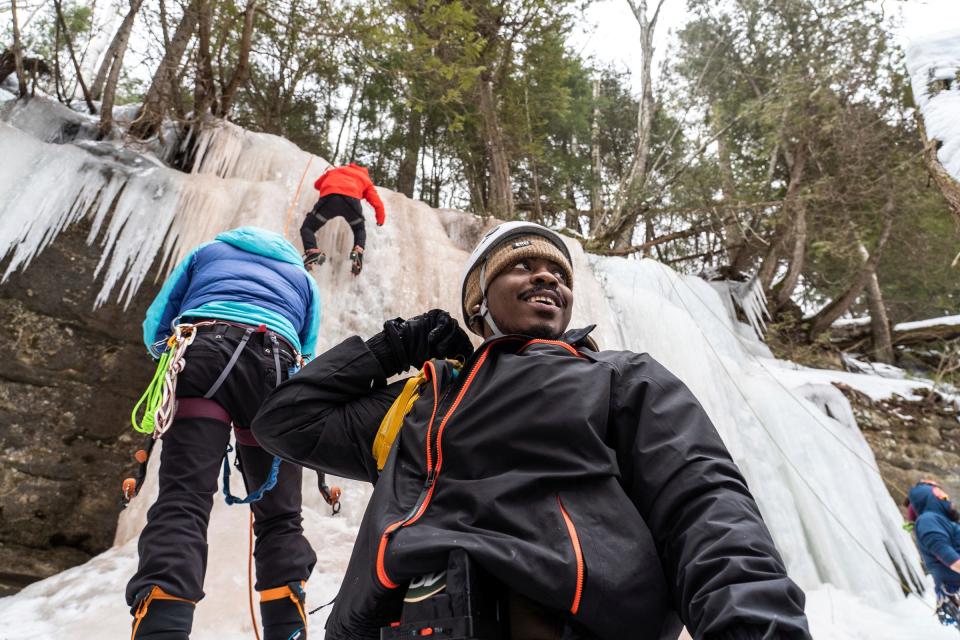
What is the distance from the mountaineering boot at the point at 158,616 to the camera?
4.87 ft

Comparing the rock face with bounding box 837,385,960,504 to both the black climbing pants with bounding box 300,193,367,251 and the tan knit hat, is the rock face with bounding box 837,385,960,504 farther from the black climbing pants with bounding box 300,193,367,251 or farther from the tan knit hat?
the tan knit hat

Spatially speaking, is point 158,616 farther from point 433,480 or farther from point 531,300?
point 531,300

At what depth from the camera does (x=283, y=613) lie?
1.78 meters

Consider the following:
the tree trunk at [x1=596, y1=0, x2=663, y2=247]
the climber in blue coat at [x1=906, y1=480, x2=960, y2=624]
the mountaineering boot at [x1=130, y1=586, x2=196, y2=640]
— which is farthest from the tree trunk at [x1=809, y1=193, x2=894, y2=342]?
the mountaineering boot at [x1=130, y1=586, x2=196, y2=640]

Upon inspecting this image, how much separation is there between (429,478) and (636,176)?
26.9ft

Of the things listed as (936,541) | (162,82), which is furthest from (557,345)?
(162,82)

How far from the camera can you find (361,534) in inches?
44.3

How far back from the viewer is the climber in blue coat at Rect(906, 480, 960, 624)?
13.6 feet

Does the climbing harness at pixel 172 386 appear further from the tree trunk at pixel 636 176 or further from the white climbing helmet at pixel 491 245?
the tree trunk at pixel 636 176

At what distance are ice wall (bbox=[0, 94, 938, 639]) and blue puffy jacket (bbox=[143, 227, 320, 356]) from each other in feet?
4.71

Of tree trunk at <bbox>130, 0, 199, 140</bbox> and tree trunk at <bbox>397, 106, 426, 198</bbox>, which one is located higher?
tree trunk at <bbox>397, 106, 426, 198</bbox>

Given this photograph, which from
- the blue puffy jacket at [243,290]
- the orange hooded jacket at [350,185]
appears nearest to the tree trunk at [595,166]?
the orange hooded jacket at [350,185]

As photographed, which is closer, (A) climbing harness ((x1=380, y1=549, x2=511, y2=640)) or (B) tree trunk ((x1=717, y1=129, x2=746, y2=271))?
(A) climbing harness ((x1=380, y1=549, x2=511, y2=640))

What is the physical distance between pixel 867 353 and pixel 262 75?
11099mm
